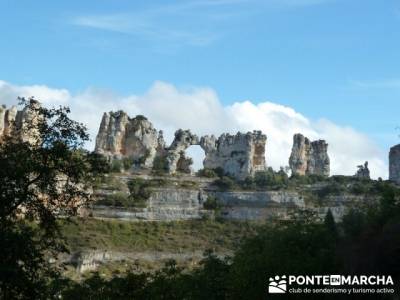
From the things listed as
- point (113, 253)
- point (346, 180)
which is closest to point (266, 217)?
point (346, 180)

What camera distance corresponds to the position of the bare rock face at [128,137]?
110625 mm

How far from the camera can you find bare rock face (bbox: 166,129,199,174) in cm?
10750

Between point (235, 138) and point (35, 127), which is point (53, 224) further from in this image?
point (235, 138)

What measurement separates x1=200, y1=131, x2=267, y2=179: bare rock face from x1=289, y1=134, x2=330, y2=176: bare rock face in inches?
322

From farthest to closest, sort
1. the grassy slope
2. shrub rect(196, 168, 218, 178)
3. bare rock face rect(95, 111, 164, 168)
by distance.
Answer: bare rock face rect(95, 111, 164, 168) < shrub rect(196, 168, 218, 178) < the grassy slope

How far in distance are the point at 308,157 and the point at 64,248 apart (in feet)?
331

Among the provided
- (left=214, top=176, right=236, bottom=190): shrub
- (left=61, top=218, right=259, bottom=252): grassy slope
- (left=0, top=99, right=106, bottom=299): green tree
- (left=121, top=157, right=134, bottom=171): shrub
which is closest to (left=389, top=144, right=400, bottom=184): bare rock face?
(left=214, top=176, right=236, bottom=190): shrub

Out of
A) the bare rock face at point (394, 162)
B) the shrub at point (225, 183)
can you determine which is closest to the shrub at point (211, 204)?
the shrub at point (225, 183)

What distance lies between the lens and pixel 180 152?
111 meters

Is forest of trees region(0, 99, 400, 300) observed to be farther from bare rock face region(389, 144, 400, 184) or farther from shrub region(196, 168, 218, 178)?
bare rock face region(389, 144, 400, 184)

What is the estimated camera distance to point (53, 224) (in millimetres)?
21750

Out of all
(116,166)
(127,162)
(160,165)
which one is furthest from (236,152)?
(116,166)

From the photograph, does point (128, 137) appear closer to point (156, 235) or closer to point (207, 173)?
point (207, 173)

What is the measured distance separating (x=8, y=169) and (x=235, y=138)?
93018 millimetres
